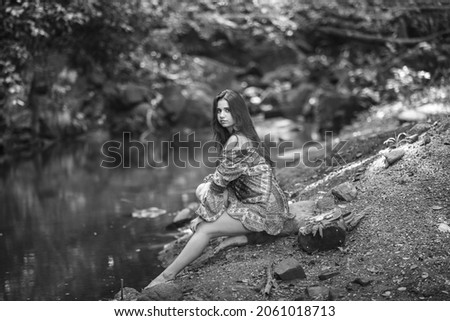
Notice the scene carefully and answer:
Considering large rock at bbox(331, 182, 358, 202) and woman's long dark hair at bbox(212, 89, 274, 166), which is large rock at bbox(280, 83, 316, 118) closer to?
large rock at bbox(331, 182, 358, 202)

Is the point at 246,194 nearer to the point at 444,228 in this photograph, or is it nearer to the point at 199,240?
the point at 199,240

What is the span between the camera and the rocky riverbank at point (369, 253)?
389cm

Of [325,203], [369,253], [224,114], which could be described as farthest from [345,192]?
[224,114]

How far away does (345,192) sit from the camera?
16.5 feet

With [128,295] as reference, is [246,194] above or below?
above

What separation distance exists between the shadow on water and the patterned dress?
1.04m

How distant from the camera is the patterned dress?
14.7ft

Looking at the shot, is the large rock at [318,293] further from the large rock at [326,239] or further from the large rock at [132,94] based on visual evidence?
the large rock at [132,94]

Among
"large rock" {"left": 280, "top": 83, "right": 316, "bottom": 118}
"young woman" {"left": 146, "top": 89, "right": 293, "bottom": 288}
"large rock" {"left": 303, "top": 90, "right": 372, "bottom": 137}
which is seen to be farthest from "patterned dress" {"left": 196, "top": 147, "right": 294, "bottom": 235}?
"large rock" {"left": 280, "top": 83, "right": 316, "bottom": 118}

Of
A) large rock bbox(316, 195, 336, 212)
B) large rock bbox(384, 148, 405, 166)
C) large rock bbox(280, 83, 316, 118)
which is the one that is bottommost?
large rock bbox(280, 83, 316, 118)

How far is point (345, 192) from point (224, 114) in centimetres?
129

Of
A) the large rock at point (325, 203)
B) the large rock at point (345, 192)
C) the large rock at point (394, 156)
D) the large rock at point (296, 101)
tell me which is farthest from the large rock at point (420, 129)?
the large rock at point (296, 101)
